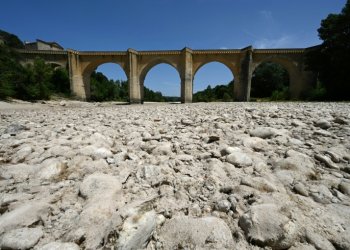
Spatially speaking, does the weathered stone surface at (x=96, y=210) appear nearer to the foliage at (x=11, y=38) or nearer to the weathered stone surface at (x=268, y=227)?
the weathered stone surface at (x=268, y=227)

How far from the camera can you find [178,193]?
1432mm

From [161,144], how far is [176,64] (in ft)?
57.7

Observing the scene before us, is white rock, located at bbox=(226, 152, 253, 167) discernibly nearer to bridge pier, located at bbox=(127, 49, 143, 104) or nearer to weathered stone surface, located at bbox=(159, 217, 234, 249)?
weathered stone surface, located at bbox=(159, 217, 234, 249)

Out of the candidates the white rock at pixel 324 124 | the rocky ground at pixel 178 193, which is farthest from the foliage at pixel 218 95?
the rocky ground at pixel 178 193

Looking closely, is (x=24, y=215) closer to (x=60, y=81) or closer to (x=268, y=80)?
(x=60, y=81)

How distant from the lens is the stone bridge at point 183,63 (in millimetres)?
17312

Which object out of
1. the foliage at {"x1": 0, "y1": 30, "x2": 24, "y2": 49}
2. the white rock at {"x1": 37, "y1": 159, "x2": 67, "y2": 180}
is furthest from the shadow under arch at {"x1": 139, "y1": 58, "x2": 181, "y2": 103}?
the foliage at {"x1": 0, "y1": 30, "x2": 24, "y2": 49}

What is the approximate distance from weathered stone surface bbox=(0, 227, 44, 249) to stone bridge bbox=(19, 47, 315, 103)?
17.7m

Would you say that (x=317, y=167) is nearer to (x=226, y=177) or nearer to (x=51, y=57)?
(x=226, y=177)

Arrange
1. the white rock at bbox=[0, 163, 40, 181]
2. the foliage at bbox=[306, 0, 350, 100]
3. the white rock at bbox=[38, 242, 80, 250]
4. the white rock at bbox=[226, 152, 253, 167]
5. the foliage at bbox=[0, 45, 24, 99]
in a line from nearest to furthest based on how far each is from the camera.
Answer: the white rock at bbox=[38, 242, 80, 250] → the white rock at bbox=[0, 163, 40, 181] → the white rock at bbox=[226, 152, 253, 167] → the foliage at bbox=[0, 45, 24, 99] → the foliage at bbox=[306, 0, 350, 100]

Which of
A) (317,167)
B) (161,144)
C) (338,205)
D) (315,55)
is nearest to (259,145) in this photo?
(317,167)

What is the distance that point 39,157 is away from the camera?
1936 mm

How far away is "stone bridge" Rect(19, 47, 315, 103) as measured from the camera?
56.8 feet

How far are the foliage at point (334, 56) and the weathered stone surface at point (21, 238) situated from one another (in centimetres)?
1670
